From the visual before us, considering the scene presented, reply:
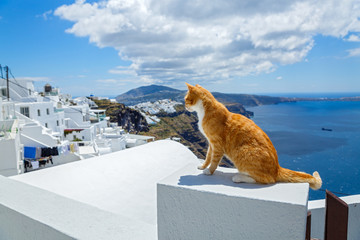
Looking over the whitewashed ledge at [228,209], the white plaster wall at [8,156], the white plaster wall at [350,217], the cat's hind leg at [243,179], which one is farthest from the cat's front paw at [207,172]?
the white plaster wall at [8,156]

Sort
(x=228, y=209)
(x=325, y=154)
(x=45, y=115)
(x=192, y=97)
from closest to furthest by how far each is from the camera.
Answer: (x=228, y=209) → (x=192, y=97) → (x=45, y=115) → (x=325, y=154)

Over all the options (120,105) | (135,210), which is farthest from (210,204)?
(120,105)

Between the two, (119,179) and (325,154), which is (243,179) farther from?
(325,154)

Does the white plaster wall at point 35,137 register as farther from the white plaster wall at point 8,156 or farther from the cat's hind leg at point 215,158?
the cat's hind leg at point 215,158

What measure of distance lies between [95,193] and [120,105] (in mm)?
45505

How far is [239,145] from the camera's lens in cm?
→ 173

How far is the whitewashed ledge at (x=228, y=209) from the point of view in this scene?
3.92ft

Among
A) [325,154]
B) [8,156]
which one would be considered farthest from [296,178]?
[325,154]

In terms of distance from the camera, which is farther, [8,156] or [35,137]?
[35,137]

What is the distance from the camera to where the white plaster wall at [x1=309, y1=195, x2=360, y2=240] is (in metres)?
3.22

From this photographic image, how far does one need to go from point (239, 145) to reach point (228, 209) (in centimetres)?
55

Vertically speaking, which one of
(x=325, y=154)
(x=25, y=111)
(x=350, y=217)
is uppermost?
(x=25, y=111)

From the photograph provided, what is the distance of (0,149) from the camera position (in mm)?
10469

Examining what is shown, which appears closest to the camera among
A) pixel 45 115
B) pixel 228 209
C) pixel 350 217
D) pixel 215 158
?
pixel 228 209
